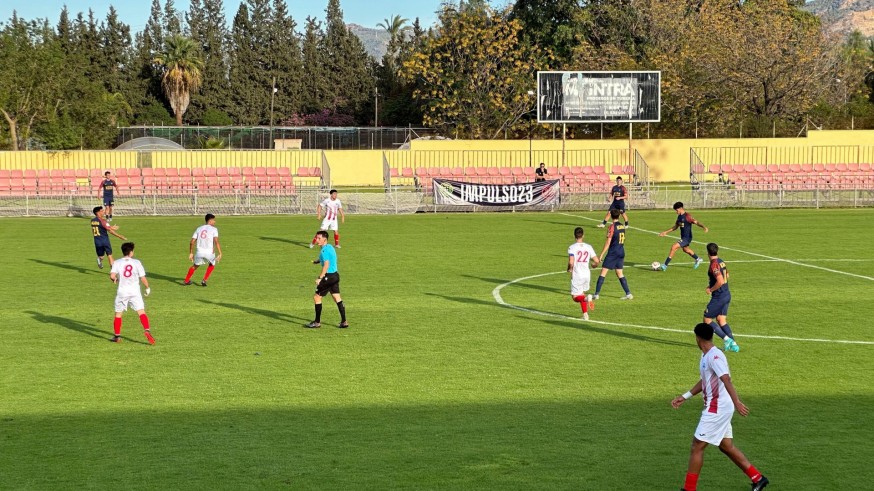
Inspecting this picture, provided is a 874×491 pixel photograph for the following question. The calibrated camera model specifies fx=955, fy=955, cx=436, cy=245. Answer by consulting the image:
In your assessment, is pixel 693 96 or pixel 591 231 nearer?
pixel 591 231

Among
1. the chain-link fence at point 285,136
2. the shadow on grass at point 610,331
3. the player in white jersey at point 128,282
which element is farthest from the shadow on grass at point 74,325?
the chain-link fence at point 285,136

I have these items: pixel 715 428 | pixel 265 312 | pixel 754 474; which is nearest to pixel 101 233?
pixel 265 312

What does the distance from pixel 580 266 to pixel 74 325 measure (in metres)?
9.33

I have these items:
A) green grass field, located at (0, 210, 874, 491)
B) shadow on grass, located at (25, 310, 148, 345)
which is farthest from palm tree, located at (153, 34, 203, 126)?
shadow on grass, located at (25, 310, 148, 345)

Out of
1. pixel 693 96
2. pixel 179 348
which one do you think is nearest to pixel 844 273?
pixel 179 348

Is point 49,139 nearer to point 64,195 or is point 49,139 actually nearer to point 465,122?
point 64,195

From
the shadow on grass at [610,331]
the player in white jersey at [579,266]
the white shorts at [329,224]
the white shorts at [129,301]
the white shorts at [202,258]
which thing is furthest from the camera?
the white shorts at [329,224]

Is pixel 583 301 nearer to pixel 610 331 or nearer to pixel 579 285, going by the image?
pixel 579 285

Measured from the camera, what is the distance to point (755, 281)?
22766mm

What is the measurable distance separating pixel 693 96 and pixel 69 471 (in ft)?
211

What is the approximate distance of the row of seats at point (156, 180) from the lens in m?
45.0

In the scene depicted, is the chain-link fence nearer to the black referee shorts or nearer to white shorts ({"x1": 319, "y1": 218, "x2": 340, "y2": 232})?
white shorts ({"x1": 319, "y1": 218, "x2": 340, "y2": 232})

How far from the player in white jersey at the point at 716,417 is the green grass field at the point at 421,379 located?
1.83ft

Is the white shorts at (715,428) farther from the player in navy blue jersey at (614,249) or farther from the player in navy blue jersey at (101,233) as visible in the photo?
the player in navy blue jersey at (101,233)
